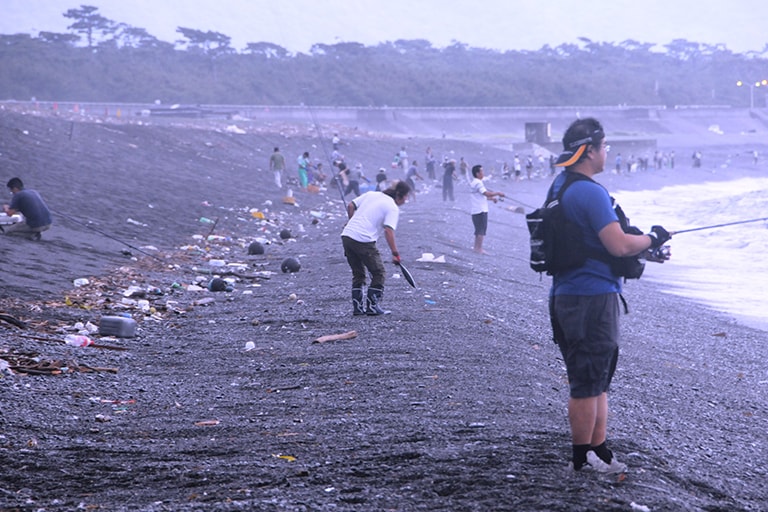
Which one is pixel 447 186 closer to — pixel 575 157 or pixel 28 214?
pixel 28 214

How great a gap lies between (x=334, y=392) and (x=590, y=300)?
2.94 metres

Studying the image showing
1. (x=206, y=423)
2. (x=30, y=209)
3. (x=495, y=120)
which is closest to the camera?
(x=206, y=423)

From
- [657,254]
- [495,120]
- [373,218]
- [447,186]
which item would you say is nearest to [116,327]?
[373,218]

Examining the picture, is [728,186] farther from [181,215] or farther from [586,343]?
[586,343]

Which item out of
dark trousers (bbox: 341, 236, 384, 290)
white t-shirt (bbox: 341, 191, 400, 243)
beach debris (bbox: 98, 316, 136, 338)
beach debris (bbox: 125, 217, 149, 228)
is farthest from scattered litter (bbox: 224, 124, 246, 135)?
beach debris (bbox: 98, 316, 136, 338)

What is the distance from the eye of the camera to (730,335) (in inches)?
467

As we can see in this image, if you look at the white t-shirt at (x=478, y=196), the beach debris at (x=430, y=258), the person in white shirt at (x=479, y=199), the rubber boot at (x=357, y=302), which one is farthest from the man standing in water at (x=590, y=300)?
the white t-shirt at (x=478, y=196)

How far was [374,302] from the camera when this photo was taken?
32.4 feet

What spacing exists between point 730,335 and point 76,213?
40.1 ft

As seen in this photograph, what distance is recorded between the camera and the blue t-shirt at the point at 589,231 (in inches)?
173

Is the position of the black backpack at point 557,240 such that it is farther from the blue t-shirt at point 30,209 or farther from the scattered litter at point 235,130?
the scattered litter at point 235,130

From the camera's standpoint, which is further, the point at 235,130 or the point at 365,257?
the point at 235,130

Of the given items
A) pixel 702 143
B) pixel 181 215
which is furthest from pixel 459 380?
pixel 702 143

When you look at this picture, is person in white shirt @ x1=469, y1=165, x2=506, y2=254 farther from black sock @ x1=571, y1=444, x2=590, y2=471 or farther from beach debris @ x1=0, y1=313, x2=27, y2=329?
black sock @ x1=571, y1=444, x2=590, y2=471
